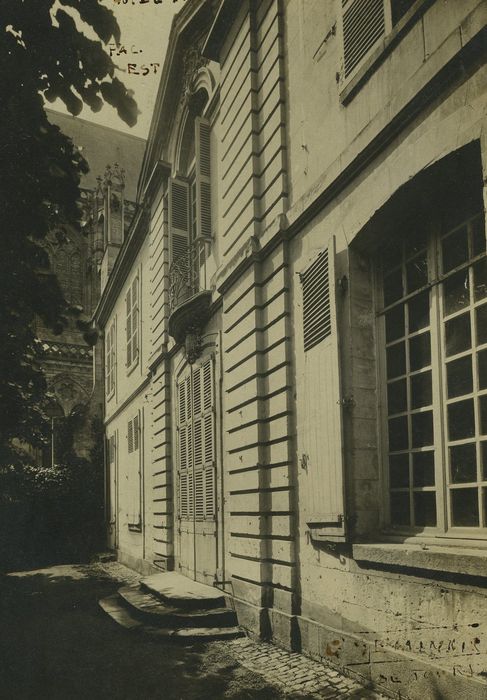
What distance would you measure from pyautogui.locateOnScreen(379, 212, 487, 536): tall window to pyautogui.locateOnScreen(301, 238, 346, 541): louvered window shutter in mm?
401

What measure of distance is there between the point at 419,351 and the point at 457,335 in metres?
0.48

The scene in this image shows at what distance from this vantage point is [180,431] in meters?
10.6

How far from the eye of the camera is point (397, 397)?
5156mm

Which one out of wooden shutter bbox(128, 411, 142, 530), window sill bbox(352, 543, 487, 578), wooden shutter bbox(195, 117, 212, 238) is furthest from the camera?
wooden shutter bbox(128, 411, 142, 530)

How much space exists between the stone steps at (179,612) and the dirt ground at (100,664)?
147 mm

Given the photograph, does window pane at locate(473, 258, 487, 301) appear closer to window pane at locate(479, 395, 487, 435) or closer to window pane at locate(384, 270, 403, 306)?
window pane at locate(479, 395, 487, 435)

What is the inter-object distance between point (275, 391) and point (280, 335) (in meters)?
0.57

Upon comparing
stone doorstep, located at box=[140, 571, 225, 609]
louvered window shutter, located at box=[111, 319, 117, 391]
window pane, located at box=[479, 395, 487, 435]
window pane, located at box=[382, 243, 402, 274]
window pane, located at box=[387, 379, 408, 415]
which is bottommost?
stone doorstep, located at box=[140, 571, 225, 609]

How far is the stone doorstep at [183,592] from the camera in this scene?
7.48m

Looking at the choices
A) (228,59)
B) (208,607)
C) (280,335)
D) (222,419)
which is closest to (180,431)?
(222,419)

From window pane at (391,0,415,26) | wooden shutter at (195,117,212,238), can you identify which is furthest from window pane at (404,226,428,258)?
wooden shutter at (195,117,212,238)

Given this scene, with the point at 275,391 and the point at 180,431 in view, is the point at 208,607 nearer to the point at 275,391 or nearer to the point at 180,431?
the point at 275,391

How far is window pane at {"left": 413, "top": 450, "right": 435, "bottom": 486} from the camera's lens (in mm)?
4664

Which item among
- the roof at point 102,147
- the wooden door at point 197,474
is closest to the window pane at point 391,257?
the wooden door at point 197,474
